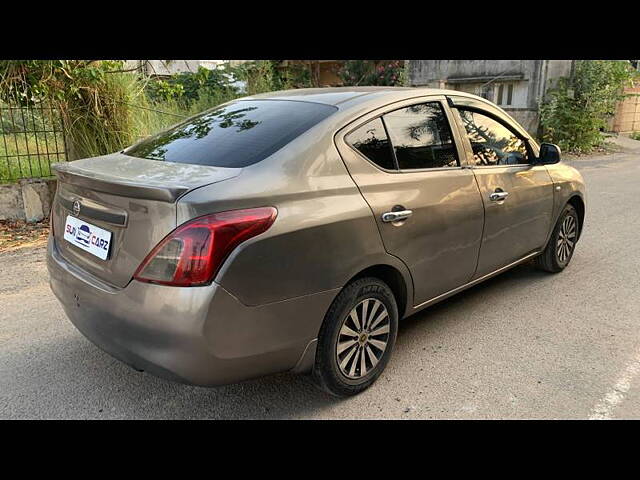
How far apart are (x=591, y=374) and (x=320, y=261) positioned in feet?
6.05

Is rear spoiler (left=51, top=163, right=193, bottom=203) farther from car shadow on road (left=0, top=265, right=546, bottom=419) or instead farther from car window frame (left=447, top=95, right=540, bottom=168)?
car window frame (left=447, top=95, right=540, bottom=168)

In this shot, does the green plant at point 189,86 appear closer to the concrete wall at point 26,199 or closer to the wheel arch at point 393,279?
the concrete wall at point 26,199

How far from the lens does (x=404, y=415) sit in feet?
8.82

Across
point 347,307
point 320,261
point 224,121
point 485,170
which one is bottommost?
point 347,307

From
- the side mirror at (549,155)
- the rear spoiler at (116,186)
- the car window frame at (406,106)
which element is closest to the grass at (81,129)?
the rear spoiler at (116,186)

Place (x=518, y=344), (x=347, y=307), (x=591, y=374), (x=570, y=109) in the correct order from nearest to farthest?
(x=347, y=307) < (x=591, y=374) < (x=518, y=344) < (x=570, y=109)

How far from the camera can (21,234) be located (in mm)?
5863

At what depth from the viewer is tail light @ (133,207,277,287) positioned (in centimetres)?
217

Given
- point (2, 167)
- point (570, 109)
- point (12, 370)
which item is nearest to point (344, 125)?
point (12, 370)

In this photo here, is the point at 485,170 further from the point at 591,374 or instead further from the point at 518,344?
the point at 591,374

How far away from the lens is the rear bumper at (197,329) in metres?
2.19

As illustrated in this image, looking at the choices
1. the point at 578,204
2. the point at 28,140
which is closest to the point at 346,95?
the point at 578,204

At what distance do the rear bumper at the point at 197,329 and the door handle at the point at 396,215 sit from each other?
537 mm

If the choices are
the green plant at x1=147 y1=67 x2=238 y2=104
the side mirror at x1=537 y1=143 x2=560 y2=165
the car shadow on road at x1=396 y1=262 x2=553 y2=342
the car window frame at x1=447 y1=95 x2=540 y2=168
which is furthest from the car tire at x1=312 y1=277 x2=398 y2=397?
the green plant at x1=147 y1=67 x2=238 y2=104
